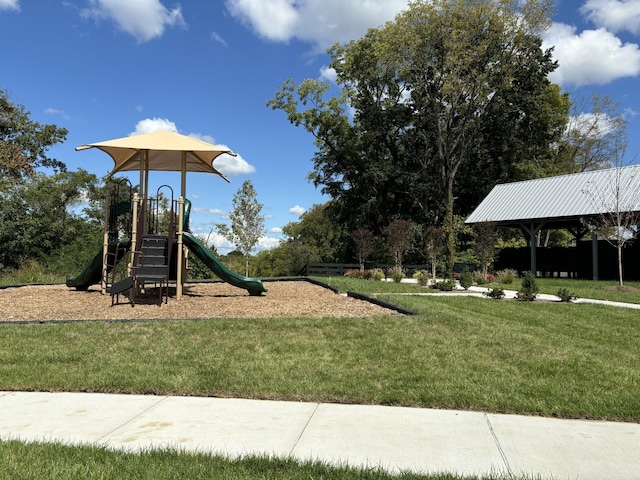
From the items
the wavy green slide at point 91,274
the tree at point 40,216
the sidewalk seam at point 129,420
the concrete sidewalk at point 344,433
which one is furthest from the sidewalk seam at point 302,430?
the tree at point 40,216

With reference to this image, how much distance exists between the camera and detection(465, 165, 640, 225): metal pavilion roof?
21.0 metres

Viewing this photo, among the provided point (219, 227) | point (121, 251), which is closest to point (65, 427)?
point (121, 251)

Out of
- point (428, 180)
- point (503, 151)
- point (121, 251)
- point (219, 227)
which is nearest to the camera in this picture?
point (121, 251)

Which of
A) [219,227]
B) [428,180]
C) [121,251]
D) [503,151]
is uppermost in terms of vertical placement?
[503,151]

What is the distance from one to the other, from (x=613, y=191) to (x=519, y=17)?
50.2ft

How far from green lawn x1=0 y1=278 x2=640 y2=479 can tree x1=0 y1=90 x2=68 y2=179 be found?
68.3 feet

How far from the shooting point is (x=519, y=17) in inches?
1183

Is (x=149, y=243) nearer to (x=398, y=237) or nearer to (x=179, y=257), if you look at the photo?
(x=179, y=257)

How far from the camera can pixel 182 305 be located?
32.6 ft

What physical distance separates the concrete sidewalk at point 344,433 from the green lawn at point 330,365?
0.85 feet

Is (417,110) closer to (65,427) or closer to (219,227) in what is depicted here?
(219,227)

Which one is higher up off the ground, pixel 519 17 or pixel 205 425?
pixel 519 17

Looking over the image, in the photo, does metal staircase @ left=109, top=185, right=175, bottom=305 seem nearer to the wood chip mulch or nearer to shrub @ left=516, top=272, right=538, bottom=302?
the wood chip mulch

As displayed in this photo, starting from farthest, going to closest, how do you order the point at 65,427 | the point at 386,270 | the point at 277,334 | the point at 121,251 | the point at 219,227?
the point at 219,227, the point at 386,270, the point at 121,251, the point at 277,334, the point at 65,427
